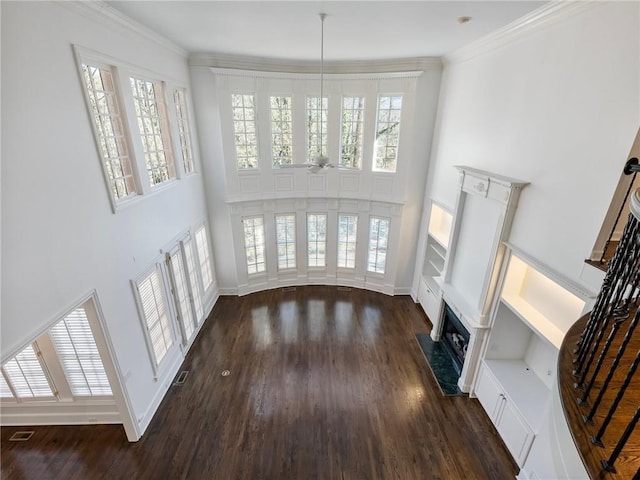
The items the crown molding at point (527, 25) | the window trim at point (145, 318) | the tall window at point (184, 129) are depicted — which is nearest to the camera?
the crown molding at point (527, 25)

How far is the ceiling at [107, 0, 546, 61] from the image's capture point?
362 cm

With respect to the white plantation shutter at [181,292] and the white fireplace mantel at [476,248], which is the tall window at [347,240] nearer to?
the white fireplace mantel at [476,248]

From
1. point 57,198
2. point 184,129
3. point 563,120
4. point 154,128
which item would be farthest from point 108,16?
point 563,120

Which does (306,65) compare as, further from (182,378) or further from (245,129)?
(182,378)

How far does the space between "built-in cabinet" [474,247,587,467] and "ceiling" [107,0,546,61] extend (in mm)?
3156

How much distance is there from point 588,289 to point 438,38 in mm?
4199

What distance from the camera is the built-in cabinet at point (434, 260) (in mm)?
6666

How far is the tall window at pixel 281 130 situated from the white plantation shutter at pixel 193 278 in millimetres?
2825

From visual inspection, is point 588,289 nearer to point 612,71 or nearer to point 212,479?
point 612,71

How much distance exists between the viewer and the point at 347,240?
827 centimetres

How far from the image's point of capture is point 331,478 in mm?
3971

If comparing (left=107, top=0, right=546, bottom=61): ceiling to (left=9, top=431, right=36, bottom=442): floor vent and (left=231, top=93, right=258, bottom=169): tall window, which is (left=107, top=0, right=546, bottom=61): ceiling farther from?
(left=9, top=431, right=36, bottom=442): floor vent

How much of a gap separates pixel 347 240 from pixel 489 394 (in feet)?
15.3

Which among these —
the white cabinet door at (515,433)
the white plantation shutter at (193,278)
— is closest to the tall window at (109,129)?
the white plantation shutter at (193,278)
